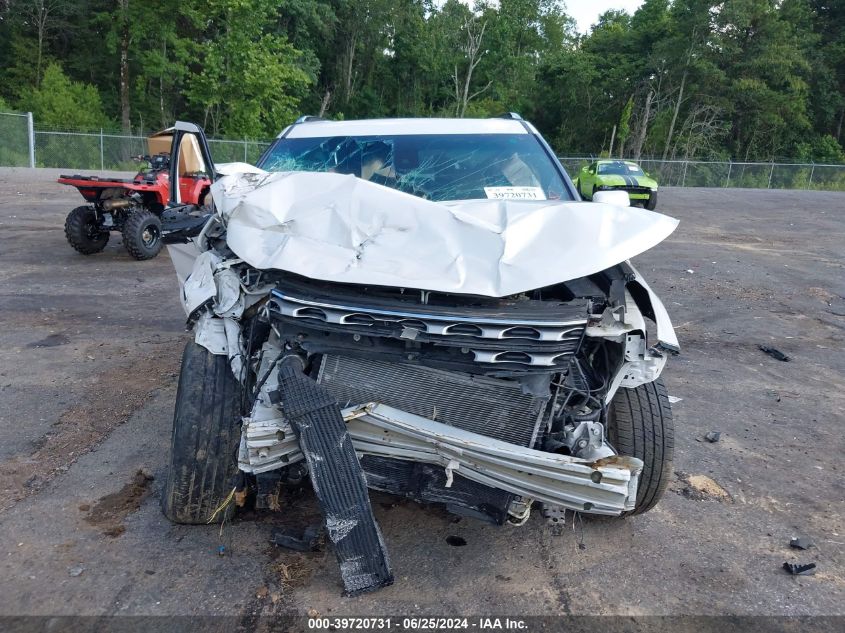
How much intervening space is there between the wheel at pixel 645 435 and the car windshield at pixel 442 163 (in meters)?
1.38

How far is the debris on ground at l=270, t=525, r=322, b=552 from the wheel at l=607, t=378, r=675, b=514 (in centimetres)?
144

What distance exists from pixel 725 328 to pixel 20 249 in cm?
976

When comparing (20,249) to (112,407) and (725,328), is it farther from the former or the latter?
(725,328)

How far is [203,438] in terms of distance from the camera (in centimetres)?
291

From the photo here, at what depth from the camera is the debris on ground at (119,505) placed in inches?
121

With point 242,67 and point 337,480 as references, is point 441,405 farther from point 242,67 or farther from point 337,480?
point 242,67

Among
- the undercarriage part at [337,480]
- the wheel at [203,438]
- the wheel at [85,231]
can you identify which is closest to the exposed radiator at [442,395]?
the undercarriage part at [337,480]

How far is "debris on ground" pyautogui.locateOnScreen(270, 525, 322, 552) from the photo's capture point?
9.50 ft

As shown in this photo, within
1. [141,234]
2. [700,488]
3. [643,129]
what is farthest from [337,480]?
[643,129]

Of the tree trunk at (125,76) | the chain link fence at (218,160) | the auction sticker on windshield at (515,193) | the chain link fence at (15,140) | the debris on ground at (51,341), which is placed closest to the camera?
the auction sticker on windshield at (515,193)

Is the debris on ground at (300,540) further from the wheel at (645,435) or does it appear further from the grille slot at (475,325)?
the wheel at (645,435)

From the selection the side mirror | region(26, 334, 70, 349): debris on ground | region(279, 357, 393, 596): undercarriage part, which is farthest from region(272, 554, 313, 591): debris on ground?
region(26, 334, 70, 349): debris on ground

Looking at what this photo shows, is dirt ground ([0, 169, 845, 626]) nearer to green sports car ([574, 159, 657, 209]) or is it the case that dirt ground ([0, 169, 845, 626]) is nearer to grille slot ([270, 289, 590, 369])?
grille slot ([270, 289, 590, 369])

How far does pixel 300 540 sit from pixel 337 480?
0.59 metres
